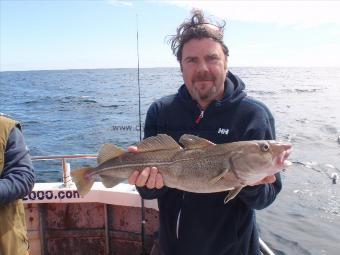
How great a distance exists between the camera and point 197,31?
3553 mm

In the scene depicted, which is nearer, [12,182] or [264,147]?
[264,147]

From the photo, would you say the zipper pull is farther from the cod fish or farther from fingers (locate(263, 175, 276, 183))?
fingers (locate(263, 175, 276, 183))

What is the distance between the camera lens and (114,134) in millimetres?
25406

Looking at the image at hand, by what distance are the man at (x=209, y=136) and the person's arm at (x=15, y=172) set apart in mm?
999

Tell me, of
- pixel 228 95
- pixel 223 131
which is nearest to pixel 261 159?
pixel 223 131

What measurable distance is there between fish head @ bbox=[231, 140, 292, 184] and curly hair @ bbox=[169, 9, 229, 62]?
3.09ft

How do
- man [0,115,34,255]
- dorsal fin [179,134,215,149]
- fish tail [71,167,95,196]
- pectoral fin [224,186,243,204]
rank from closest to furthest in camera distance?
pectoral fin [224,186,243,204], dorsal fin [179,134,215,149], man [0,115,34,255], fish tail [71,167,95,196]

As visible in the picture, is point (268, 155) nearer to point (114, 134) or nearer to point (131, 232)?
point (131, 232)

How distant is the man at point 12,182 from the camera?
363 centimetres

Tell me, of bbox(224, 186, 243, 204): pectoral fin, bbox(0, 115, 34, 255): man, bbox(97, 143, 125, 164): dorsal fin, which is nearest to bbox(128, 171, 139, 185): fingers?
bbox(97, 143, 125, 164): dorsal fin

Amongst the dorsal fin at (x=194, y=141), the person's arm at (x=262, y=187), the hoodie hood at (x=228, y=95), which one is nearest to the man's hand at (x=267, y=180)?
the person's arm at (x=262, y=187)

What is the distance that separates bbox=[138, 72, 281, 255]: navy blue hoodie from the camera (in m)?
3.40

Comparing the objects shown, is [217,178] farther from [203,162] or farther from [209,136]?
[209,136]

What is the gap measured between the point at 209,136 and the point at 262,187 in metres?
0.64
